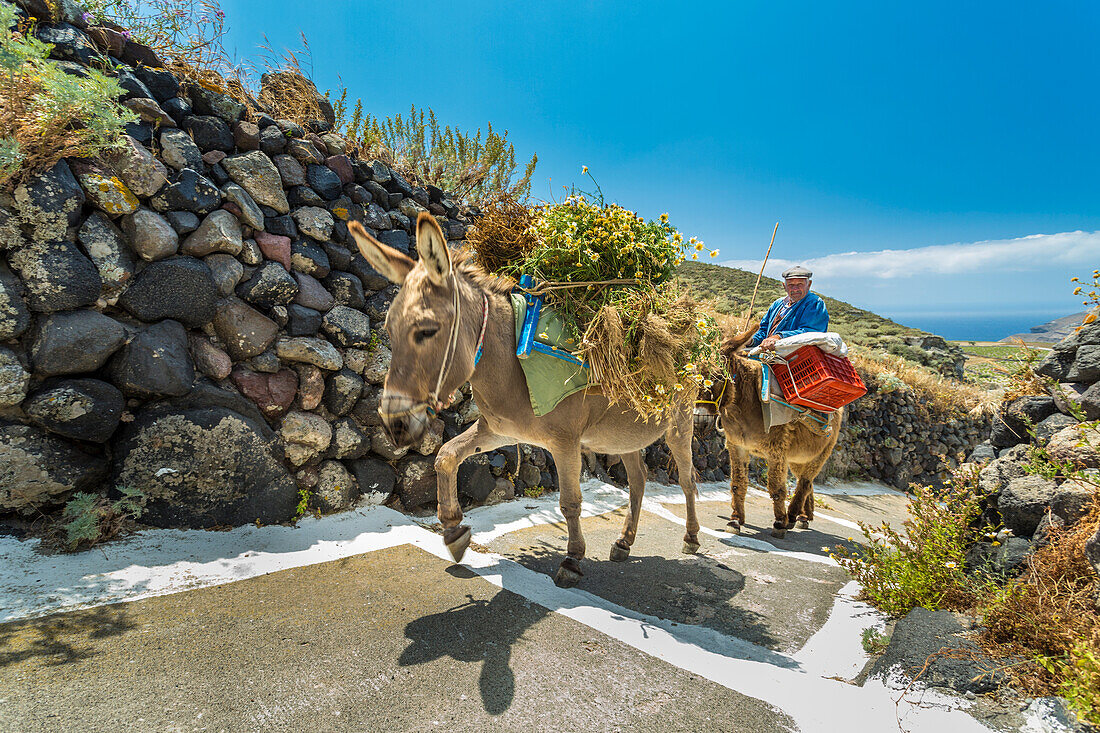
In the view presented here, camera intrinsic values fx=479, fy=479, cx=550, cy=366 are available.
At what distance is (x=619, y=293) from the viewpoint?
3.51 meters

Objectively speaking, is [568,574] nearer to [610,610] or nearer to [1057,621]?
[610,610]

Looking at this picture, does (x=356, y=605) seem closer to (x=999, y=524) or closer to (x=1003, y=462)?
(x=999, y=524)

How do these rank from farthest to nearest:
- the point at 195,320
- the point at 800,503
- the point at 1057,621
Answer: the point at 800,503 < the point at 195,320 < the point at 1057,621

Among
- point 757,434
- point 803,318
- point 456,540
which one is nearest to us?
point 456,540

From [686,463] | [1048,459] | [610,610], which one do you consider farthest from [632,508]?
[1048,459]

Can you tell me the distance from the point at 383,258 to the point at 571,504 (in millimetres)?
2159

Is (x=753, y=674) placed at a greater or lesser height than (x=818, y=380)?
lesser

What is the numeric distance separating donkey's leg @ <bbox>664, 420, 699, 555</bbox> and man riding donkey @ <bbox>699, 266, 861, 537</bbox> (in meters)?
0.73

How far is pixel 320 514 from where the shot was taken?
13.8 feet

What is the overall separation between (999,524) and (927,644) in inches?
45.0

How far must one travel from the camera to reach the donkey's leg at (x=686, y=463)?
4.79m

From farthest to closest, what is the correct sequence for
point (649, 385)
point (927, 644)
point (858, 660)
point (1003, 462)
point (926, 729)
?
point (649, 385)
point (1003, 462)
point (858, 660)
point (927, 644)
point (926, 729)

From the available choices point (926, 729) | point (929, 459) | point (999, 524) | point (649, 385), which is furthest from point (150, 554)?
point (929, 459)

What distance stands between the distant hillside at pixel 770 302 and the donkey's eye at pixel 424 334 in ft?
53.8
